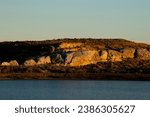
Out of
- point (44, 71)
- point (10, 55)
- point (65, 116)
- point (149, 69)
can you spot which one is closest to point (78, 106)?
point (65, 116)

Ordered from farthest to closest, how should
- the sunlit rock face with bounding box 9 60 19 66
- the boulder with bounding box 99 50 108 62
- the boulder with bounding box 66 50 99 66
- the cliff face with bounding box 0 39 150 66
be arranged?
the sunlit rock face with bounding box 9 60 19 66, the boulder with bounding box 99 50 108 62, the cliff face with bounding box 0 39 150 66, the boulder with bounding box 66 50 99 66

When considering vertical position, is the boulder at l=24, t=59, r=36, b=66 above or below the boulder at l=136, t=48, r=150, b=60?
below

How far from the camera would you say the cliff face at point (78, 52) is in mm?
122688

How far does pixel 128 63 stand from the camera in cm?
12481

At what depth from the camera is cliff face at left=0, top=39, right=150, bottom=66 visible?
403 feet

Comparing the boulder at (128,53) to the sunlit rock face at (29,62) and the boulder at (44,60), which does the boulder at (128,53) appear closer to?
the boulder at (44,60)

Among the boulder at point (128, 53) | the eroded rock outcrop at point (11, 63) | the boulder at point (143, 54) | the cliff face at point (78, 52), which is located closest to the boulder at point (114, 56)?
the cliff face at point (78, 52)

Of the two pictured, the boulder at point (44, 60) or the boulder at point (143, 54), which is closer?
the boulder at point (44, 60)

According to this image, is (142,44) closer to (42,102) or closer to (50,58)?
(50,58)

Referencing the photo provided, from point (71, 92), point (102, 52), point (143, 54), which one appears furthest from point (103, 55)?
point (71, 92)

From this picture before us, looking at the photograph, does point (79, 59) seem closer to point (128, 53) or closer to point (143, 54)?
point (128, 53)

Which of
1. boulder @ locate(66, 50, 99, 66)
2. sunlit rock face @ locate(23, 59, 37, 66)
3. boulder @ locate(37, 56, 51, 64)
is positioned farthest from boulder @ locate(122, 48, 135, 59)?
sunlit rock face @ locate(23, 59, 37, 66)

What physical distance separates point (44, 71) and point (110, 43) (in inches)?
1081

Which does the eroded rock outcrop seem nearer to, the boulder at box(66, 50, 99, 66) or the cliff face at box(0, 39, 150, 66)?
the cliff face at box(0, 39, 150, 66)
